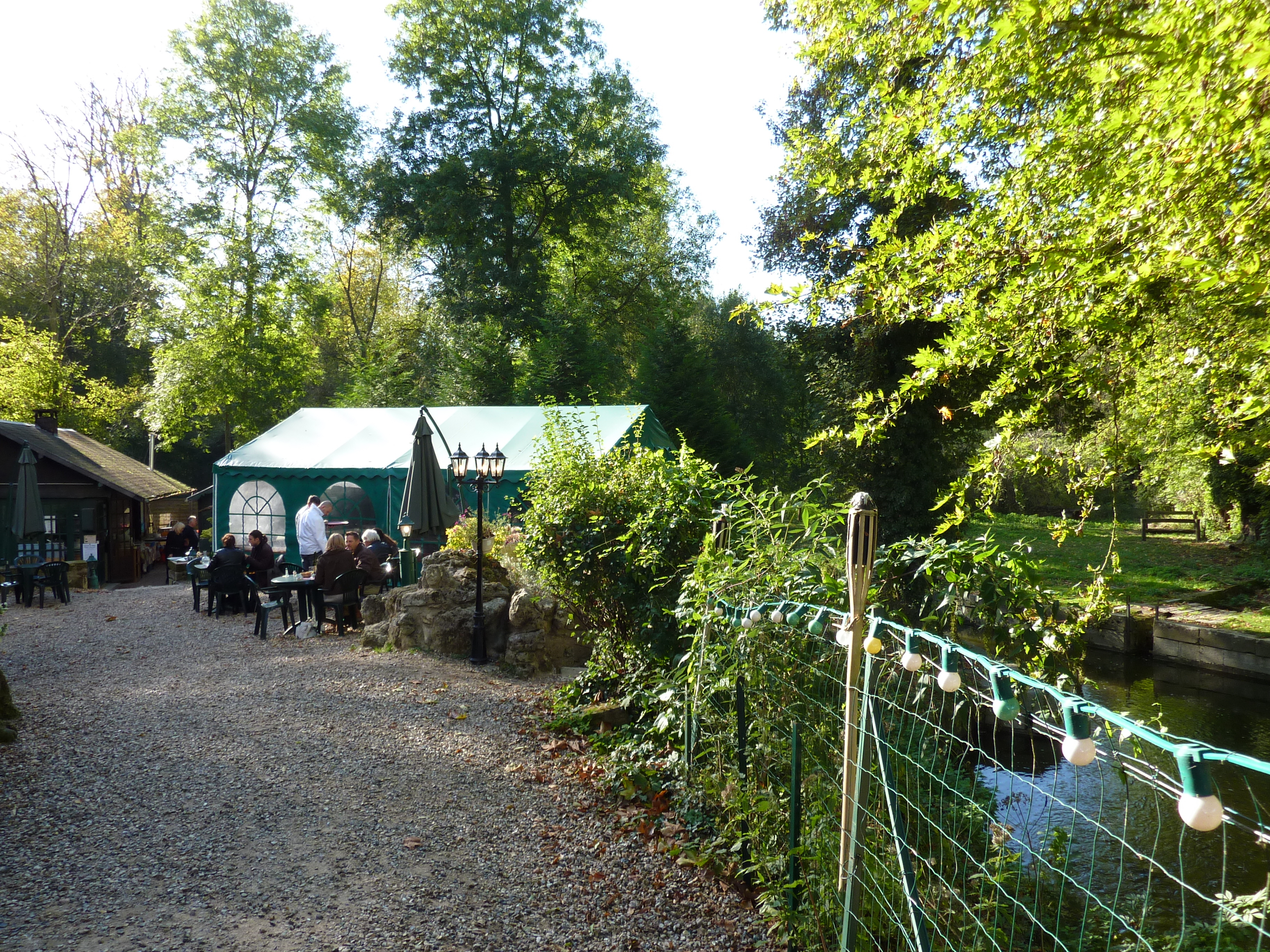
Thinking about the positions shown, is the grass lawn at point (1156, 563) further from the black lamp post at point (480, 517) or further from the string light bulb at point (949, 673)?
the string light bulb at point (949, 673)

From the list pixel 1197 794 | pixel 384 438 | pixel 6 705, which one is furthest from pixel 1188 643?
pixel 6 705

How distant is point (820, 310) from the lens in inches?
153

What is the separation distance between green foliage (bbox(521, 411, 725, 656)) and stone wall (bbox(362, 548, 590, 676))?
0.91m

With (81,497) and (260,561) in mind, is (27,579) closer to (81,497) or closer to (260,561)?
(260,561)

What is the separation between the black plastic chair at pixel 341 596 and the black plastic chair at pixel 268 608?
40cm

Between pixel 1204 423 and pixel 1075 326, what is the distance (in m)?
1.02

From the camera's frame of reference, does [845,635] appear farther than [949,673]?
Yes

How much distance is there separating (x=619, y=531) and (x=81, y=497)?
1829 centimetres

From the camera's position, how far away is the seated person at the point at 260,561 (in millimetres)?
11914

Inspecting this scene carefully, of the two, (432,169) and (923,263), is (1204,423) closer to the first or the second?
(923,263)

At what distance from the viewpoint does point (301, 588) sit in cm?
1036

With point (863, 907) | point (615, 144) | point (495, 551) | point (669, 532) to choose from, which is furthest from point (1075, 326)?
point (615, 144)

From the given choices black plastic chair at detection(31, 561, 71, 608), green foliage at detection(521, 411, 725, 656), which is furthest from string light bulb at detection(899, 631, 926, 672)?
black plastic chair at detection(31, 561, 71, 608)

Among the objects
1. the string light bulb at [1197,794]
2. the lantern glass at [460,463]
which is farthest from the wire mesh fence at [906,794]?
the lantern glass at [460,463]
